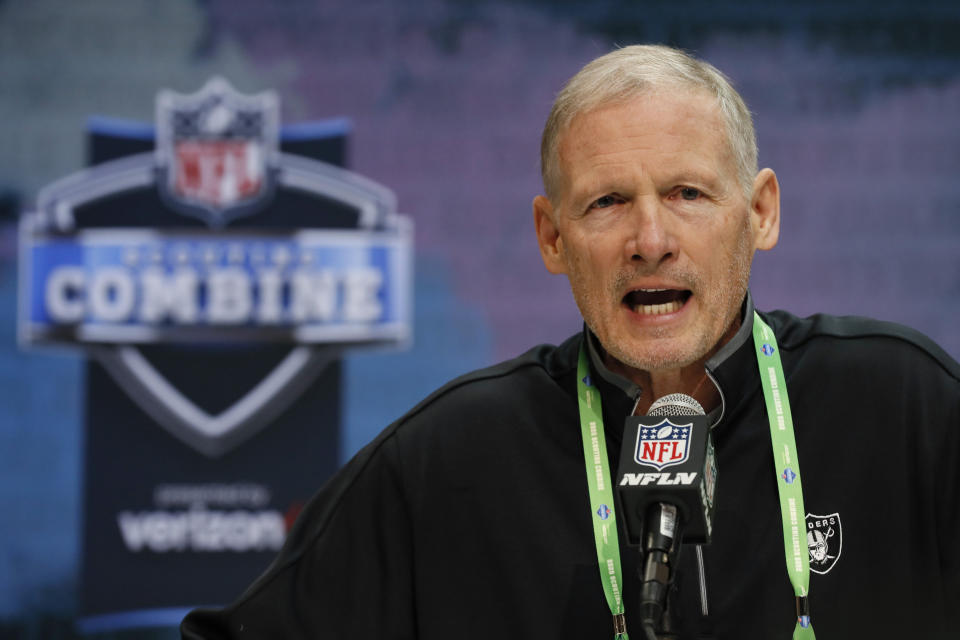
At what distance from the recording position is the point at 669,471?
1045 millimetres

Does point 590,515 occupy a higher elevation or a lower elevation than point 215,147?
lower

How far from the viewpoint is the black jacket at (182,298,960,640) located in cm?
136

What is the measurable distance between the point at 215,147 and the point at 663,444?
8.22 ft

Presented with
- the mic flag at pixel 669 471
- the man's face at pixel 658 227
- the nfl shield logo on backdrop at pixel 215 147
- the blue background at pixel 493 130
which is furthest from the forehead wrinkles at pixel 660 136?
the nfl shield logo on backdrop at pixel 215 147

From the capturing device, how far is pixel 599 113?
142 cm

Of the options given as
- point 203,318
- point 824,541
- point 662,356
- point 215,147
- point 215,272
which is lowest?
point 824,541

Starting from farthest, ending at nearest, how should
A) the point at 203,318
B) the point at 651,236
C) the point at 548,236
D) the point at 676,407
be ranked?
the point at 203,318 → the point at 548,236 → the point at 651,236 → the point at 676,407

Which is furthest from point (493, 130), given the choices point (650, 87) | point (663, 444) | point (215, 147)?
point (663, 444)

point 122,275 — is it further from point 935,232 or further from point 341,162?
point 935,232

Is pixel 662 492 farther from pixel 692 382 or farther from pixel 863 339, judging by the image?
pixel 863 339

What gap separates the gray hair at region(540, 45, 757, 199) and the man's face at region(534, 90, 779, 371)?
0.02 m

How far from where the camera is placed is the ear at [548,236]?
157cm

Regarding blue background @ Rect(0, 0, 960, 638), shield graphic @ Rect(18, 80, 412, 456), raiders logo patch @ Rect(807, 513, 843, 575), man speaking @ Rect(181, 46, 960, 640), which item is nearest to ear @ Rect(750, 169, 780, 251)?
man speaking @ Rect(181, 46, 960, 640)

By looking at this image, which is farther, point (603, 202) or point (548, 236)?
point (548, 236)
